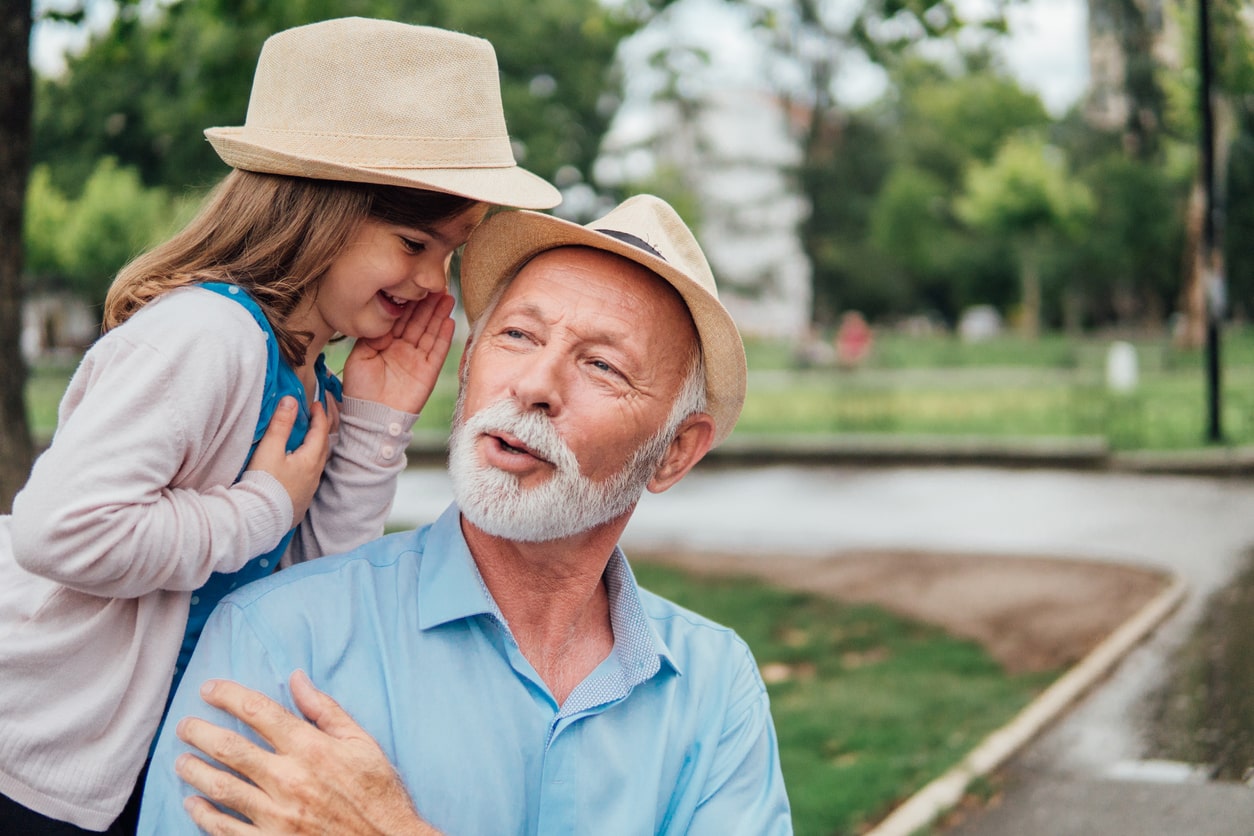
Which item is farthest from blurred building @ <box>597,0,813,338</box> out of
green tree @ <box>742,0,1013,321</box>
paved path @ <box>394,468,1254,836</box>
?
paved path @ <box>394,468,1254,836</box>

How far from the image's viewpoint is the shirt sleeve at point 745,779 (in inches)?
89.4

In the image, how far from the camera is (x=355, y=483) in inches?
104

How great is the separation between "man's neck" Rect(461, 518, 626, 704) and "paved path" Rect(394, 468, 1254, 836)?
2975 mm

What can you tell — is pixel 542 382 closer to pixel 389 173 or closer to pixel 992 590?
pixel 389 173

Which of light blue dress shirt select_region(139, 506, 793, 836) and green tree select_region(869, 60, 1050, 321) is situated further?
green tree select_region(869, 60, 1050, 321)

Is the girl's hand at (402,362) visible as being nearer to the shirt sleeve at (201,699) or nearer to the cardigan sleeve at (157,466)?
the cardigan sleeve at (157,466)

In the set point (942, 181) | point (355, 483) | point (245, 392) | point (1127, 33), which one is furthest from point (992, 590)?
point (942, 181)

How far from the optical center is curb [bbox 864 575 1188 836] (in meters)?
4.90

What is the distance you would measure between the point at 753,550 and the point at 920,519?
234 centimetres

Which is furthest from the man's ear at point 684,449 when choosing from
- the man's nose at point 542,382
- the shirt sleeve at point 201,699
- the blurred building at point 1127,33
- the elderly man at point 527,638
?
the blurred building at point 1127,33

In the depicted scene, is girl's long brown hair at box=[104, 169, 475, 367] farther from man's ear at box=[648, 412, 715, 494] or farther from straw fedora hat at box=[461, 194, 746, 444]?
man's ear at box=[648, 412, 715, 494]

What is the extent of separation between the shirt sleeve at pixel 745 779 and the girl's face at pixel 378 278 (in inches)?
40.4

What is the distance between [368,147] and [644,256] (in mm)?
595

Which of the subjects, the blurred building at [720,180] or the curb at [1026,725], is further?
the blurred building at [720,180]
